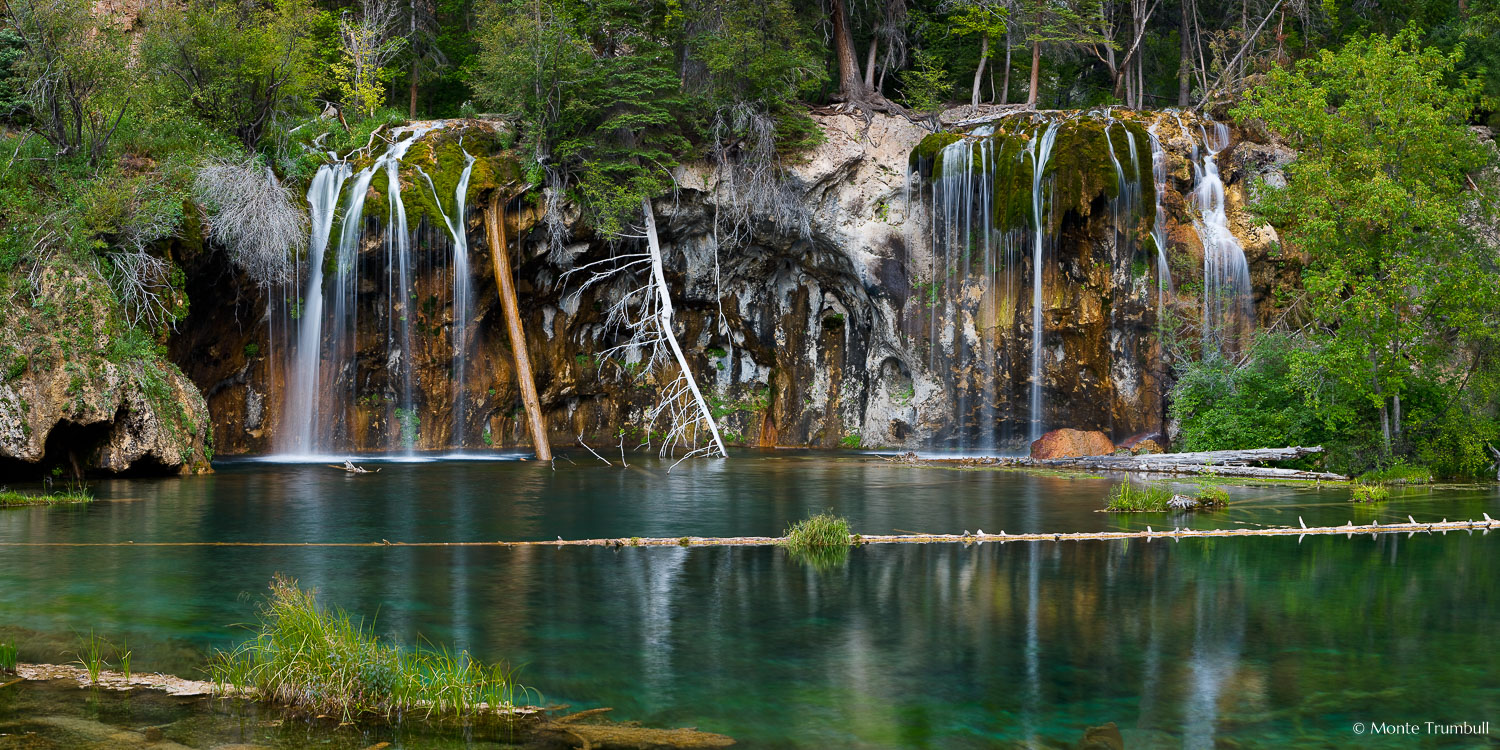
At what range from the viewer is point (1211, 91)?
28766 millimetres

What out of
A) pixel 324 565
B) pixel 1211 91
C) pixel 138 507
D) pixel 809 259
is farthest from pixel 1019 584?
pixel 1211 91

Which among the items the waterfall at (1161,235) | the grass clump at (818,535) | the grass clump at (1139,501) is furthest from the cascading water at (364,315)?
the grass clump at (1139,501)

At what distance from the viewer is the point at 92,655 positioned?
7.59 meters

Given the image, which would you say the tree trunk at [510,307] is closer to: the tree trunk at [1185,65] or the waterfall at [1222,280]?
the waterfall at [1222,280]

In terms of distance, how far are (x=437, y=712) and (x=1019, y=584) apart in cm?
599

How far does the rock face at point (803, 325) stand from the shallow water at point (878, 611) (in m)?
10.6

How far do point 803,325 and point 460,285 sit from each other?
9664 mm

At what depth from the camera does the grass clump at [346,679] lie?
6.57 m

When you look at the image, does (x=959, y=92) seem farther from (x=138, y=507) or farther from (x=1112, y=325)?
(x=138, y=507)

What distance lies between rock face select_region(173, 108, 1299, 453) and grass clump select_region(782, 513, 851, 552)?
14589mm

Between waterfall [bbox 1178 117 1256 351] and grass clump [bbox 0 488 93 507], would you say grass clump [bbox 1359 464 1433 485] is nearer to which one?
waterfall [bbox 1178 117 1256 351]

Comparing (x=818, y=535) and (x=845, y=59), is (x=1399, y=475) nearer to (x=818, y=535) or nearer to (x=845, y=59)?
(x=818, y=535)

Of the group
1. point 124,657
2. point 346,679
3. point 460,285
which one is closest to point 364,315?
point 460,285

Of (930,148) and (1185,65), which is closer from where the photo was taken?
(930,148)
